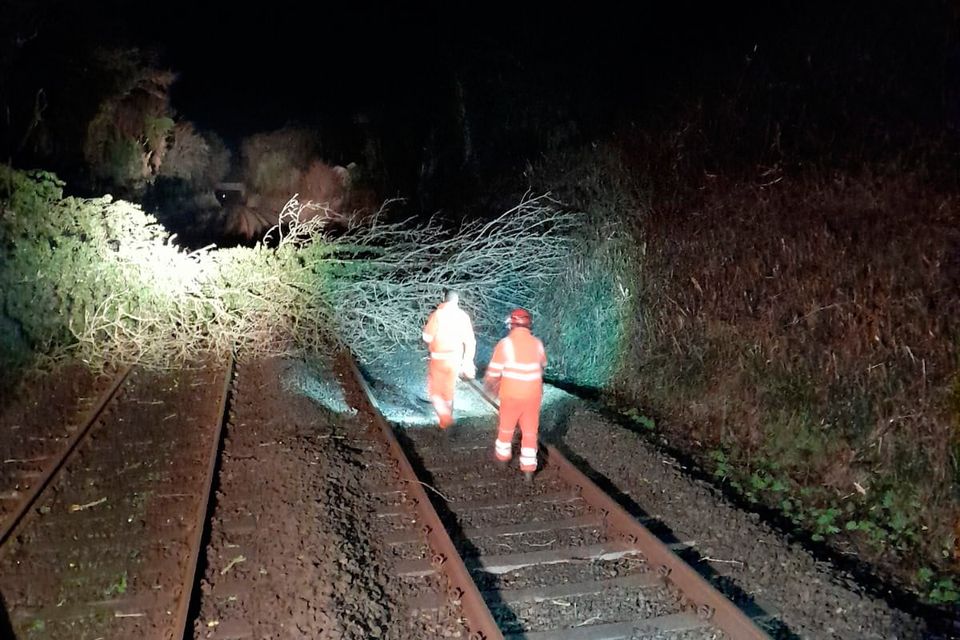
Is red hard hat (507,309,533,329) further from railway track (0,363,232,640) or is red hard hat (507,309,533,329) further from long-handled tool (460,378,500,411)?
railway track (0,363,232,640)

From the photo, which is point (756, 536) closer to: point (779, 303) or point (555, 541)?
point (555, 541)

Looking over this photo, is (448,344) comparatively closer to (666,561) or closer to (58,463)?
(666,561)

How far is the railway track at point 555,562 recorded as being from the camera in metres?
4.82

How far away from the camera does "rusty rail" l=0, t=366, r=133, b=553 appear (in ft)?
20.4

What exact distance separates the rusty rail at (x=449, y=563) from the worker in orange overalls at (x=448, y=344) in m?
1.27

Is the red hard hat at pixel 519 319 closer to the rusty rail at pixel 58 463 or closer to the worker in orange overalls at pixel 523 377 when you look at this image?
the worker in orange overalls at pixel 523 377

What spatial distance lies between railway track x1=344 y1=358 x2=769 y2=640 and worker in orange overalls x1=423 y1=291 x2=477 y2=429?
4.14 ft

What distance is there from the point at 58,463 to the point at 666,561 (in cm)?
585

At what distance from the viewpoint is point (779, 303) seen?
8.25 m

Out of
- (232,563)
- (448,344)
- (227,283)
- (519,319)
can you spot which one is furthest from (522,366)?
(227,283)

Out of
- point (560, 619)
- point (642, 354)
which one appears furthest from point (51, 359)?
point (560, 619)

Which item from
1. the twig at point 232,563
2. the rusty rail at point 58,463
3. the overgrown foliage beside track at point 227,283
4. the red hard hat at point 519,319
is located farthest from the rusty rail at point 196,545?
the overgrown foliage beside track at point 227,283

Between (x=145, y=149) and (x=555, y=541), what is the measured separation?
2223 centimetres

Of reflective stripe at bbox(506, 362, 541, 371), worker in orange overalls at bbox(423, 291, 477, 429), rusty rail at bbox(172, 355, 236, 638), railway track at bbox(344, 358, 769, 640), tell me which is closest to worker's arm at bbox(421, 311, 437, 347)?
worker in orange overalls at bbox(423, 291, 477, 429)
